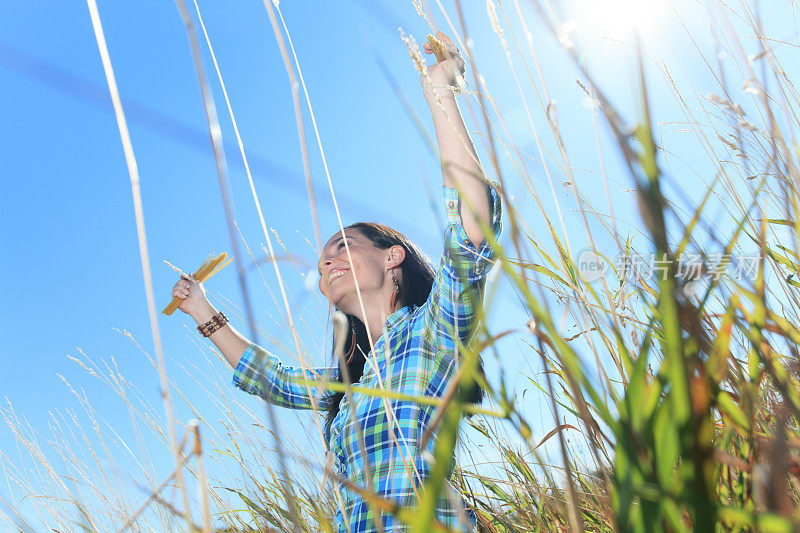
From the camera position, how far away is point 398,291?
1.74 meters

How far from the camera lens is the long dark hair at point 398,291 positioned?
1756 millimetres

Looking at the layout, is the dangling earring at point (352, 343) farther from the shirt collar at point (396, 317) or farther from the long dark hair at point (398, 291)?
the shirt collar at point (396, 317)

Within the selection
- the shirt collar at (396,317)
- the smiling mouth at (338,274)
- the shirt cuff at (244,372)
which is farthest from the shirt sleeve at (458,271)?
the shirt cuff at (244,372)

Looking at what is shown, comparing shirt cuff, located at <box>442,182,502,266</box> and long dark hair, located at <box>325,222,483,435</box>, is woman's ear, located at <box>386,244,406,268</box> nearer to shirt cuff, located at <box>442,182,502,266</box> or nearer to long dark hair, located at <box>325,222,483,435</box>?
long dark hair, located at <box>325,222,483,435</box>

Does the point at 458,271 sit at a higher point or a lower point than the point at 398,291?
lower

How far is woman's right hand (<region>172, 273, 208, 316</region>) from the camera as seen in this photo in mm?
1861

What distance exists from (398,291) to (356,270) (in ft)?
0.60

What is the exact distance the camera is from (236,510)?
4.27 feet

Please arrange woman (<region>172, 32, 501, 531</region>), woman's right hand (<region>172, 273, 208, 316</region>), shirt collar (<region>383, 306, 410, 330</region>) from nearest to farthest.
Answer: woman (<region>172, 32, 501, 531</region>)
shirt collar (<region>383, 306, 410, 330</region>)
woman's right hand (<region>172, 273, 208, 316</region>)

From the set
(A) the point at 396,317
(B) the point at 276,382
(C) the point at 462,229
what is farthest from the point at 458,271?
(B) the point at 276,382

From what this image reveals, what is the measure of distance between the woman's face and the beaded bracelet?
0.48 m

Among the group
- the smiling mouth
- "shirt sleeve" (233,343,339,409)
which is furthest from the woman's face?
"shirt sleeve" (233,343,339,409)

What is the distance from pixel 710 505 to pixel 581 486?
1.06 metres

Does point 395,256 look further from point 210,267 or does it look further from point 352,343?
point 210,267
